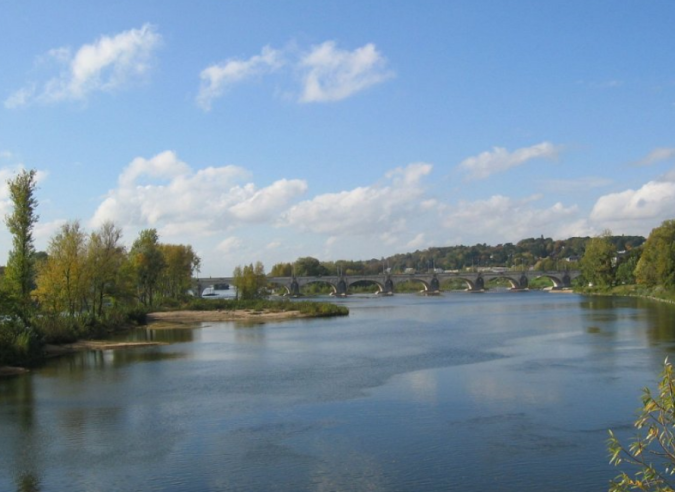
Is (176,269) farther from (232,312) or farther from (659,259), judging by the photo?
(659,259)

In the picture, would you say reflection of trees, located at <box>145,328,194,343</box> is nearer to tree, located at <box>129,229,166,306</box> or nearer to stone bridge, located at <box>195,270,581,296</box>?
tree, located at <box>129,229,166,306</box>

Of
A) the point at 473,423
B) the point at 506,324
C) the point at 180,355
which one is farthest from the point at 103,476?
the point at 506,324

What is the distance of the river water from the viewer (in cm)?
1816

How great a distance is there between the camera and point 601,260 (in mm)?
118062

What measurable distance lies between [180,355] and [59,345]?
11099mm

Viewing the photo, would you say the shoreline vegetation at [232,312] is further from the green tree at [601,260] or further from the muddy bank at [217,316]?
the green tree at [601,260]

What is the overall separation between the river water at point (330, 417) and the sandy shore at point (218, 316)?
106ft

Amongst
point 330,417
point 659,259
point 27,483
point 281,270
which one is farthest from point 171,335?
point 281,270

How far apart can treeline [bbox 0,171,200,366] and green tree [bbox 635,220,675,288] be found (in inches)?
2567

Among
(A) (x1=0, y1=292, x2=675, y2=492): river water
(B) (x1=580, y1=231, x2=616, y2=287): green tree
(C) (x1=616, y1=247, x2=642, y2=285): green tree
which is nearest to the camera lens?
(A) (x1=0, y1=292, x2=675, y2=492): river water

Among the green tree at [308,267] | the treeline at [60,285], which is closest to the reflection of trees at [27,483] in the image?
the treeline at [60,285]

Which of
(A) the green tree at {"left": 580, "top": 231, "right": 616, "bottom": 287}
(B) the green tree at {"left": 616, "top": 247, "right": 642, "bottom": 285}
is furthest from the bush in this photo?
(A) the green tree at {"left": 580, "top": 231, "right": 616, "bottom": 287}

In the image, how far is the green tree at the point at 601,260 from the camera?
387 ft

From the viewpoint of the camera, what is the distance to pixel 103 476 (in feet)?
60.7
